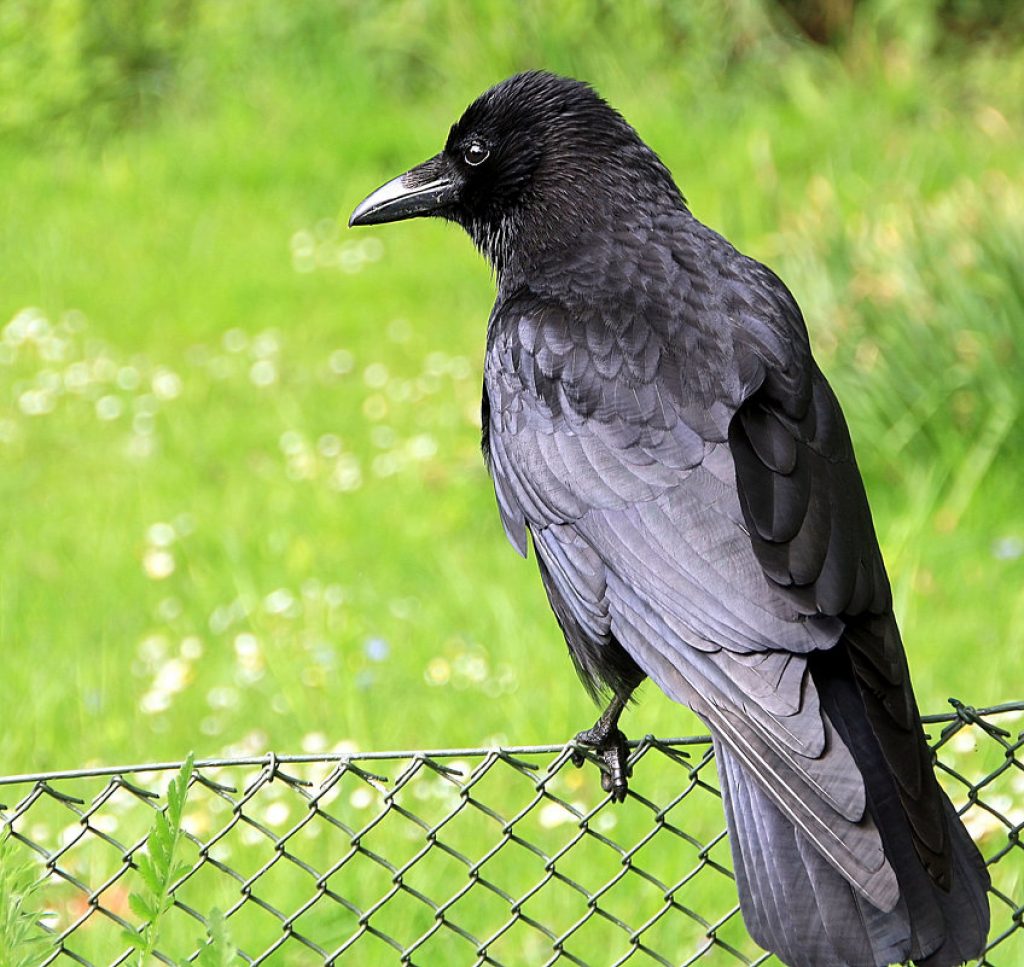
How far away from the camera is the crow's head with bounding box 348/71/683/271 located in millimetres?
3227

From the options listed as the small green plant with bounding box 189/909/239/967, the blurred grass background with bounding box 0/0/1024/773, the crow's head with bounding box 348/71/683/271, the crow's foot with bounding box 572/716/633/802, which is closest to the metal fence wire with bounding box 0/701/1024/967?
the crow's foot with bounding box 572/716/633/802

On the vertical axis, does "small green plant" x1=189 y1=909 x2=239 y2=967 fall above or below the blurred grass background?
above

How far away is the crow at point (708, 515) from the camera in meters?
2.18

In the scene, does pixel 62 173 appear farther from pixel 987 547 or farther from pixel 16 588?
Answer: pixel 987 547

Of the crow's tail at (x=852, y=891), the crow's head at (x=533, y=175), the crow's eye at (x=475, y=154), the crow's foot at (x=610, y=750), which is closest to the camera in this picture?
the crow's tail at (x=852, y=891)

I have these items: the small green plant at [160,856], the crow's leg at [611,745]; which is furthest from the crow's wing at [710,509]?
the small green plant at [160,856]

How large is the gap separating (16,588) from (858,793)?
11.5ft

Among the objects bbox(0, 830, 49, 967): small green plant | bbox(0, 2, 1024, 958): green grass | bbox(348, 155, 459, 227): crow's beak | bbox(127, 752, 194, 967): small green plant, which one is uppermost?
bbox(127, 752, 194, 967): small green plant

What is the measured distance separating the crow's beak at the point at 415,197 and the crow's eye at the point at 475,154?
6cm

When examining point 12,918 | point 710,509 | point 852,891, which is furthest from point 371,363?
point 12,918

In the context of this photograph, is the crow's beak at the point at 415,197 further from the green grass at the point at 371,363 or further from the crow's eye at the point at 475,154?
the green grass at the point at 371,363

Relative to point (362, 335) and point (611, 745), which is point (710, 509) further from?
point (362, 335)

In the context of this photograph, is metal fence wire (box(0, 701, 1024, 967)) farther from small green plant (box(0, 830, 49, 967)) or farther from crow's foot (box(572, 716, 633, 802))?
small green plant (box(0, 830, 49, 967))

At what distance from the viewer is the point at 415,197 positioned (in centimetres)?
351
